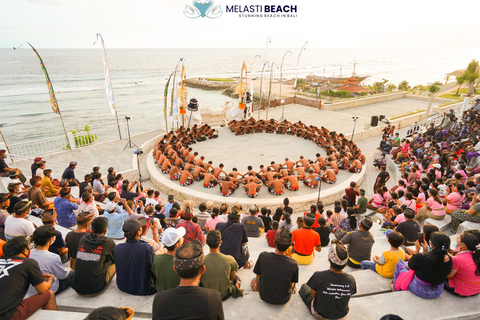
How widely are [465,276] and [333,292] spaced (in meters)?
2.05

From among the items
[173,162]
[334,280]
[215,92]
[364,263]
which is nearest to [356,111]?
[173,162]

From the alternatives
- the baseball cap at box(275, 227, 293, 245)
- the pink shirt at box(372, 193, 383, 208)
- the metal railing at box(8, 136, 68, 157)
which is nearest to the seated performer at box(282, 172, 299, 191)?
the pink shirt at box(372, 193, 383, 208)

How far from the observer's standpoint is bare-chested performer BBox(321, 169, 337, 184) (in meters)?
10.9

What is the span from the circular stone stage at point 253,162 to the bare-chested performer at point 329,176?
8.4 inches

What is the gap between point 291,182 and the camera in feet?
34.1

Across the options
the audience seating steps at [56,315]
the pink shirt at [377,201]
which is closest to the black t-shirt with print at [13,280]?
the audience seating steps at [56,315]

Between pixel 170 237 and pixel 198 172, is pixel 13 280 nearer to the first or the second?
pixel 170 237

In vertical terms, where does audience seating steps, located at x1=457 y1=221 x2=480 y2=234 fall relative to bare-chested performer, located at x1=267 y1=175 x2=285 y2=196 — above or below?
above

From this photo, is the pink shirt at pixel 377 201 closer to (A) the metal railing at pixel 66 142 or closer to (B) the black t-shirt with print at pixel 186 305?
(B) the black t-shirt with print at pixel 186 305

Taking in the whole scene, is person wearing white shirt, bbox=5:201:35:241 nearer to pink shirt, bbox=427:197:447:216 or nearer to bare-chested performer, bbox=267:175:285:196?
bare-chested performer, bbox=267:175:285:196

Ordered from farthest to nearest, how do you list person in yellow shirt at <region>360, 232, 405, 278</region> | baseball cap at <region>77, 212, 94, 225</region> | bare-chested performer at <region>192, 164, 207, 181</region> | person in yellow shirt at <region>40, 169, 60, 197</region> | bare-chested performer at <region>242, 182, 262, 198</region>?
bare-chested performer at <region>192, 164, 207, 181</region>
bare-chested performer at <region>242, 182, 262, 198</region>
person in yellow shirt at <region>40, 169, 60, 197</region>
person in yellow shirt at <region>360, 232, 405, 278</region>
baseball cap at <region>77, 212, 94, 225</region>

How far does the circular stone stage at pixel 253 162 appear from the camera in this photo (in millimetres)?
9984

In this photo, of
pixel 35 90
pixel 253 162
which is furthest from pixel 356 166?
pixel 35 90

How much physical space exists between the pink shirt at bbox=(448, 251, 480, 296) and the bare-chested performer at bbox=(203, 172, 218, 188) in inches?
315
